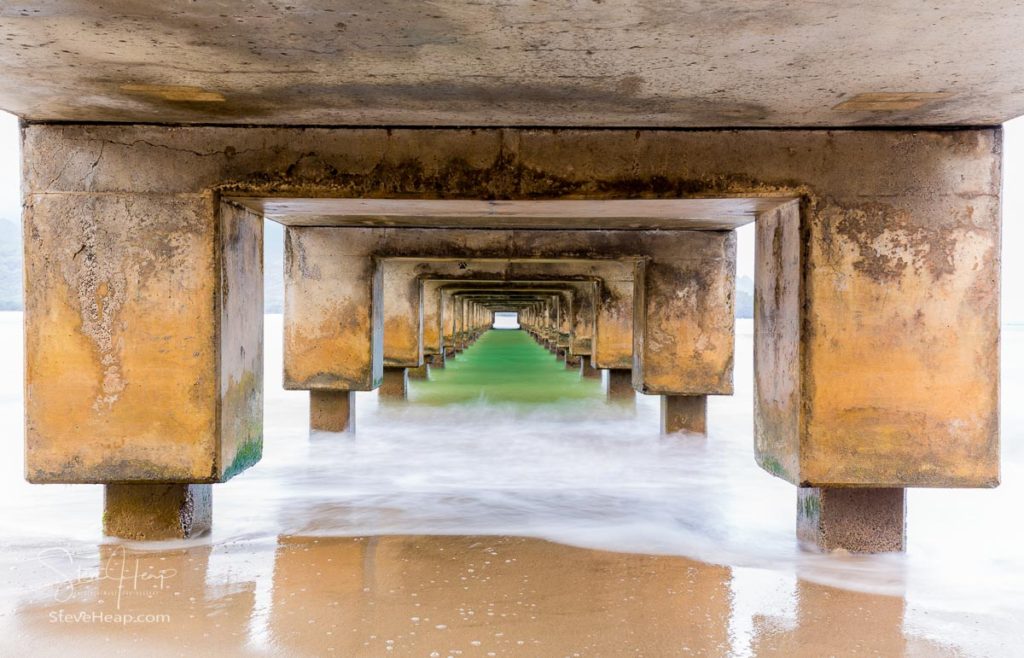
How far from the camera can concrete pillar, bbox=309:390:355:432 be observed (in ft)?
31.3

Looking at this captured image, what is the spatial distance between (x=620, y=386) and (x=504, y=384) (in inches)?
161

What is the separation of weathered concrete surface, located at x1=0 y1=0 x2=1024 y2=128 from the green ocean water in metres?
10.00

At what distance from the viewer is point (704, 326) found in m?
8.72

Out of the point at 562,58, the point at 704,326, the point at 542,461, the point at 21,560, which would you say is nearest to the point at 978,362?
the point at 562,58

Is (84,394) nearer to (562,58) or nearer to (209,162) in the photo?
(209,162)

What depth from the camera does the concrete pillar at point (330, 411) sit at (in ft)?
31.3

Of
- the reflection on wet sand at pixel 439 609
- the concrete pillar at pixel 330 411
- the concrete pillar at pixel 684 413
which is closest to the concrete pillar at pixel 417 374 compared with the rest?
the concrete pillar at pixel 330 411

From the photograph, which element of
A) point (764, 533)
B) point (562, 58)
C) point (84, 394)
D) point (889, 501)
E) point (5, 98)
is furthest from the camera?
point (764, 533)

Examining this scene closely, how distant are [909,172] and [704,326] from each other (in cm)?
437

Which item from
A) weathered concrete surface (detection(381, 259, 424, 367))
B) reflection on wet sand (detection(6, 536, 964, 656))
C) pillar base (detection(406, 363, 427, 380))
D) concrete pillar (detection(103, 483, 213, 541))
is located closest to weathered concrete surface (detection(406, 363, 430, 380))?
pillar base (detection(406, 363, 427, 380))

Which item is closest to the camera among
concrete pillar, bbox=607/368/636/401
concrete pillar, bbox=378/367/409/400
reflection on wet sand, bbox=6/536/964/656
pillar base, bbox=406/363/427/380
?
reflection on wet sand, bbox=6/536/964/656

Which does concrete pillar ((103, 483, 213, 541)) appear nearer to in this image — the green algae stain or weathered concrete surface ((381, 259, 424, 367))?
the green algae stain

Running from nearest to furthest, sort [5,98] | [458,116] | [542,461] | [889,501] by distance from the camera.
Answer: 1. [5,98]
2. [458,116]
3. [889,501]
4. [542,461]

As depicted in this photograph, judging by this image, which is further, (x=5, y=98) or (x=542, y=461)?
(x=542, y=461)
